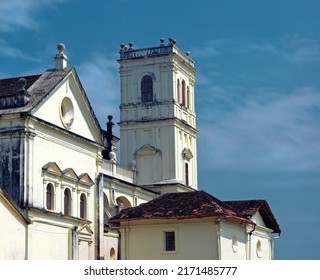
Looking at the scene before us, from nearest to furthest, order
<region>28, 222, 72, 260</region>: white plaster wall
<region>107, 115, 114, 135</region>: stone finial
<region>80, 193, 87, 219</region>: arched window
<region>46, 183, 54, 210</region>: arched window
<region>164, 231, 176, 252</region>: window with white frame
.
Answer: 1. <region>28, 222, 72, 260</region>: white plaster wall
2. <region>164, 231, 176, 252</region>: window with white frame
3. <region>46, 183, 54, 210</region>: arched window
4. <region>80, 193, 87, 219</region>: arched window
5. <region>107, 115, 114, 135</region>: stone finial

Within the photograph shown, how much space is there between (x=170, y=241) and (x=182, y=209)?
160 centimetres

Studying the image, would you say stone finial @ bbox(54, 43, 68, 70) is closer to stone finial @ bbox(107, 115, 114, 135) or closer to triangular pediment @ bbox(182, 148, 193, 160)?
stone finial @ bbox(107, 115, 114, 135)

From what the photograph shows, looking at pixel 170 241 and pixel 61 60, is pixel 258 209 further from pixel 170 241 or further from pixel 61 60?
pixel 61 60

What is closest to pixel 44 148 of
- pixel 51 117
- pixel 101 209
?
pixel 51 117

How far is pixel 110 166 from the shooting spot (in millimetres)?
54562

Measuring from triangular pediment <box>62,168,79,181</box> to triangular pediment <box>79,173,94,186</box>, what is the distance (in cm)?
54

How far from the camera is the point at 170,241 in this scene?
128ft

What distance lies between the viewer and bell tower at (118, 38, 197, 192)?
65188mm

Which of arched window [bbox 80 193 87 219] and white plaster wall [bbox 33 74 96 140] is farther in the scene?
arched window [bbox 80 193 87 219]

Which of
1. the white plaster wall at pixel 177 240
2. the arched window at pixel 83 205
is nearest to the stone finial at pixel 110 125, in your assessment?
the arched window at pixel 83 205

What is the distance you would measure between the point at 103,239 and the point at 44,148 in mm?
7870

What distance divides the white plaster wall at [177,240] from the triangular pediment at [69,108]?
22.2 feet

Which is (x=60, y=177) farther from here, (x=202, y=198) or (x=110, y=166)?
(x=110, y=166)

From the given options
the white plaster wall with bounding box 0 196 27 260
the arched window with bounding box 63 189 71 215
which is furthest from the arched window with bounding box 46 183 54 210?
the white plaster wall with bounding box 0 196 27 260
